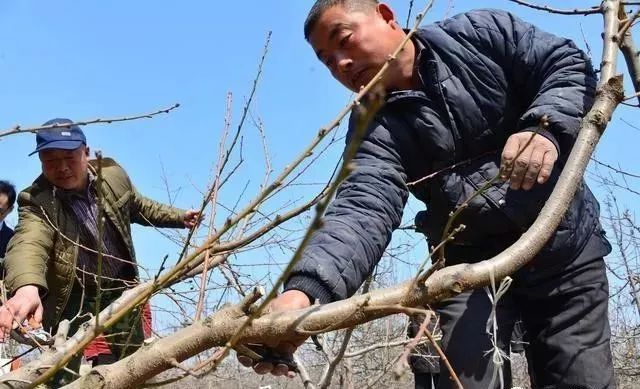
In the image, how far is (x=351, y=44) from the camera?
2.02 meters

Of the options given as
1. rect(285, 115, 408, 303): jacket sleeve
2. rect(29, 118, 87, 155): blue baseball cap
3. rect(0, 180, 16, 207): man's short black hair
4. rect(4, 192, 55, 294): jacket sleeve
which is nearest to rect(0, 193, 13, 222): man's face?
rect(0, 180, 16, 207): man's short black hair

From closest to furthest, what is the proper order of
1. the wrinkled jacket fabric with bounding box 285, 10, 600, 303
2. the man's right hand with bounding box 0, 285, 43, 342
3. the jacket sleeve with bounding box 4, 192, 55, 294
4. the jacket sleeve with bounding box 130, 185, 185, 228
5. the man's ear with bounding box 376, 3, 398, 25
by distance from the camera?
the wrinkled jacket fabric with bounding box 285, 10, 600, 303, the man's ear with bounding box 376, 3, 398, 25, the man's right hand with bounding box 0, 285, 43, 342, the jacket sleeve with bounding box 4, 192, 55, 294, the jacket sleeve with bounding box 130, 185, 185, 228

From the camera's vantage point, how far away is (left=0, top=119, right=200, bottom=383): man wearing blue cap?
3158mm

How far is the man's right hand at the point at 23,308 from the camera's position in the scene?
240cm

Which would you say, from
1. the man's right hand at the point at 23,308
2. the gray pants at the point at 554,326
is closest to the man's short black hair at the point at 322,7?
the gray pants at the point at 554,326

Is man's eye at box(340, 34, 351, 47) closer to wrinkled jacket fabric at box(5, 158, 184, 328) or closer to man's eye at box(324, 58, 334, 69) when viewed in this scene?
man's eye at box(324, 58, 334, 69)

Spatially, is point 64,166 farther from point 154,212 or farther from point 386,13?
point 386,13

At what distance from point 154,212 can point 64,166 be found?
0.56 meters

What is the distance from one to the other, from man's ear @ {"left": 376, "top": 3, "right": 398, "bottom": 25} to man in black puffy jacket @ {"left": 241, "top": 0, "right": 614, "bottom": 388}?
0.17 feet

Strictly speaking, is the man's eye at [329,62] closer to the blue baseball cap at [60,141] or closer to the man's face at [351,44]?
the man's face at [351,44]

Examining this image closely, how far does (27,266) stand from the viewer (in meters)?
2.94

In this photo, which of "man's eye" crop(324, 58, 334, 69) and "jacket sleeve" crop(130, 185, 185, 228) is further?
"jacket sleeve" crop(130, 185, 185, 228)

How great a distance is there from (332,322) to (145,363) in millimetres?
318

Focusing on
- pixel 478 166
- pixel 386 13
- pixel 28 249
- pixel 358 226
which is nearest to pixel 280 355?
pixel 358 226
